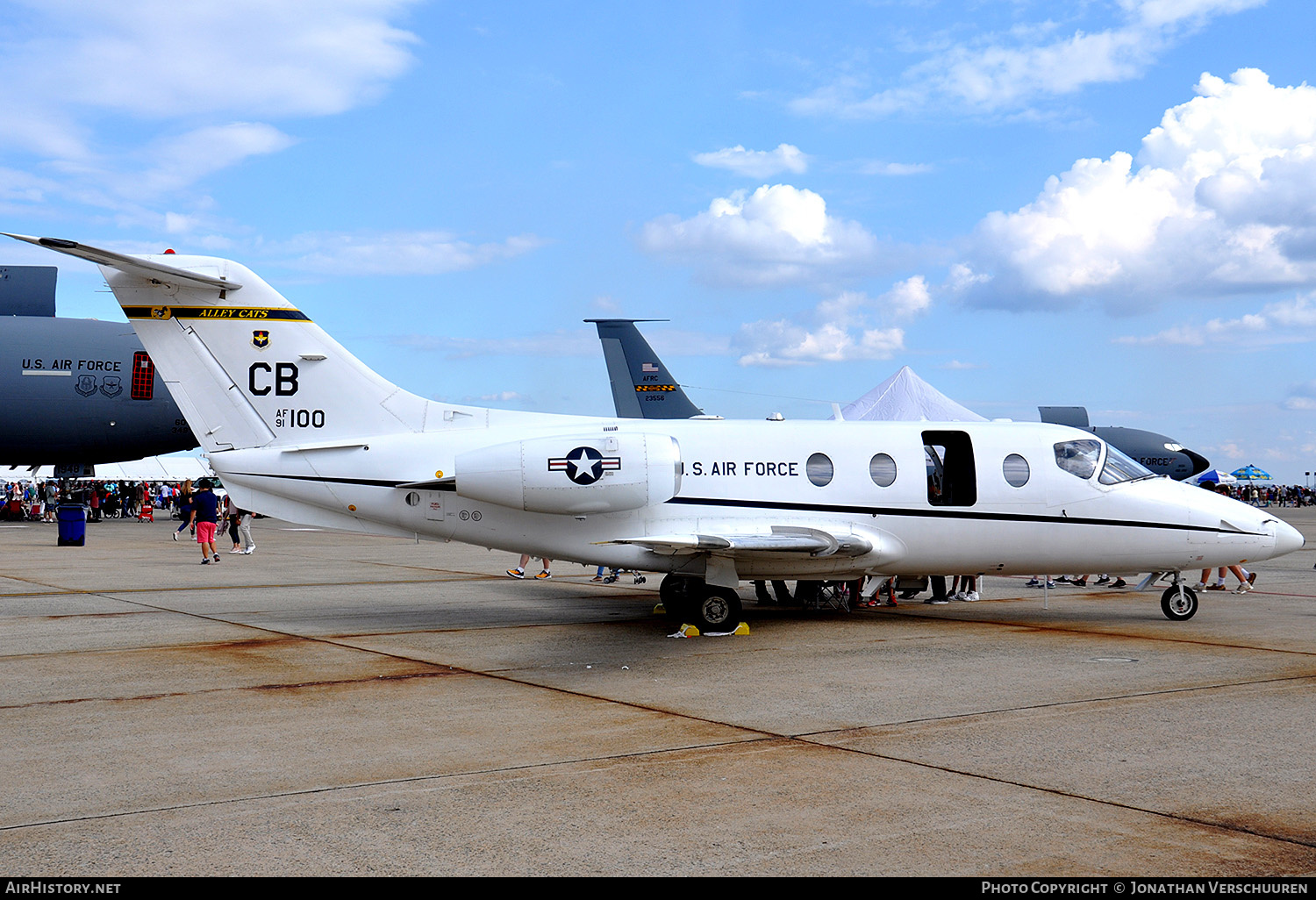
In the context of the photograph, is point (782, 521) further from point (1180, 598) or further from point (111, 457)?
point (111, 457)

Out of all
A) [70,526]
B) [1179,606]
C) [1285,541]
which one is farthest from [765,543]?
[70,526]

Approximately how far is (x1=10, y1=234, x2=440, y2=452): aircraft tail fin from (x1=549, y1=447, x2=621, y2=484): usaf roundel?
2236 mm

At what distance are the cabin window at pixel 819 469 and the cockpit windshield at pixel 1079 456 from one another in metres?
3.00

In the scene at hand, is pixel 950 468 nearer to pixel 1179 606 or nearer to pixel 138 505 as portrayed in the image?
pixel 1179 606

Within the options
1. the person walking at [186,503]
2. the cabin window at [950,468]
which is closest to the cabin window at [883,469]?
the cabin window at [950,468]

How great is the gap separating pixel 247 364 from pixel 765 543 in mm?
6641

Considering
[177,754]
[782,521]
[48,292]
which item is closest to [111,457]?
[48,292]

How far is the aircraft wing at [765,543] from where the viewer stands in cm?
1139

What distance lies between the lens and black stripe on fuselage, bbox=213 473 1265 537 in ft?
41.5

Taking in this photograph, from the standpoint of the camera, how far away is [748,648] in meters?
11.5

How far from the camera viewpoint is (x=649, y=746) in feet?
23.1

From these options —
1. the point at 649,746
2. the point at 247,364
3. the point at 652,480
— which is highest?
the point at 247,364

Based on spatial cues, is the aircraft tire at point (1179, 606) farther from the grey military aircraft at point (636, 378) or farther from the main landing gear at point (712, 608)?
the grey military aircraft at point (636, 378)

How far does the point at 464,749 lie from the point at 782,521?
6618 millimetres
